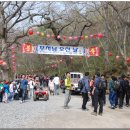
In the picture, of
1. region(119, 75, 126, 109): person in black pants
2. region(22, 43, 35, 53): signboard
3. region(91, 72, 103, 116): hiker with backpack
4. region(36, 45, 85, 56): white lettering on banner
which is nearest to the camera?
region(91, 72, 103, 116): hiker with backpack

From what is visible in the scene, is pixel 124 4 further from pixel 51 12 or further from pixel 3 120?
pixel 3 120

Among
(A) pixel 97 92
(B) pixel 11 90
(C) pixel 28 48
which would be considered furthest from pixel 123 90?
(C) pixel 28 48

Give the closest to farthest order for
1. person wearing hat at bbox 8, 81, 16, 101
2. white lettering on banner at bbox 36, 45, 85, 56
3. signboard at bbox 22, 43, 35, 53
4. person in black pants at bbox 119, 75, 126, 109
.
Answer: person in black pants at bbox 119, 75, 126, 109 < person wearing hat at bbox 8, 81, 16, 101 < white lettering on banner at bbox 36, 45, 85, 56 < signboard at bbox 22, 43, 35, 53

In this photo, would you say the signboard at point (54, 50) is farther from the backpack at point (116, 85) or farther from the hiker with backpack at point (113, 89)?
the backpack at point (116, 85)

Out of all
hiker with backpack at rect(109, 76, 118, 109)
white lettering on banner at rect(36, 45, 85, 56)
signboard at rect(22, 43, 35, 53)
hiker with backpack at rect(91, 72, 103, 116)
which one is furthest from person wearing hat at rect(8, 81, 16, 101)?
hiker with backpack at rect(91, 72, 103, 116)

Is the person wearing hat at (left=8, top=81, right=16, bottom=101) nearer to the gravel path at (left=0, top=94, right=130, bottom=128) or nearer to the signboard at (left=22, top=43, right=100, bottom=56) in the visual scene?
the gravel path at (left=0, top=94, right=130, bottom=128)

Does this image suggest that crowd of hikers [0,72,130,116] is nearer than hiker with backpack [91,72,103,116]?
No

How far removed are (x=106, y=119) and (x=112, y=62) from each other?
31929mm

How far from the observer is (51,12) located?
136 feet

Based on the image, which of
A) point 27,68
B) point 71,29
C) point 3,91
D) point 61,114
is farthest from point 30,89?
point 27,68

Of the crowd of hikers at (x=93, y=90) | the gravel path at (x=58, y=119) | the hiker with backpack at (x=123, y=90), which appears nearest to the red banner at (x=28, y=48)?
the crowd of hikers at (x=93, y=90)

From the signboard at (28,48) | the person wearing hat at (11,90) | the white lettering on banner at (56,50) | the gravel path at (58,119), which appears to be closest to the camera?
the gravel path at (58,119)

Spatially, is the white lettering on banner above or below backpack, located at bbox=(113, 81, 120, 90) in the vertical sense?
above

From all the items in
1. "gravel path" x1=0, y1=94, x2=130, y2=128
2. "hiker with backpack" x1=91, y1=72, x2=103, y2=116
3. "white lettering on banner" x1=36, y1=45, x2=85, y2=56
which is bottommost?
"gravel path" x1=0, y1=94, x2=130, y2=128
